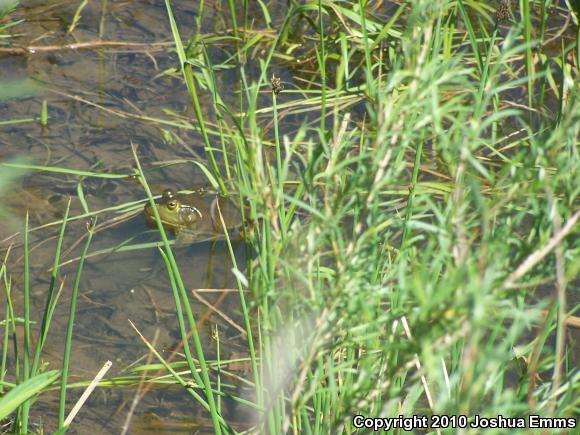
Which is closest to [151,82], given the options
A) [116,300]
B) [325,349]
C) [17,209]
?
[17,209]

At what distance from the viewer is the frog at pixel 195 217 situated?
342 centimetres

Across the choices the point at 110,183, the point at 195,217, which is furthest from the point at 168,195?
the point at 110,183

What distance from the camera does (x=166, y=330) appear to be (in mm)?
2980

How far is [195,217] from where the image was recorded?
348cm

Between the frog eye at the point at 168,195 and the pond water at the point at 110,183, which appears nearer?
the pond water at the point at 110,183

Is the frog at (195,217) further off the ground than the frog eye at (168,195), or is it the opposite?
the frog eye at (168,195)

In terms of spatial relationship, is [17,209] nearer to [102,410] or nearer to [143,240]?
[143,240]

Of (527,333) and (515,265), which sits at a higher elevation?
(515,265)

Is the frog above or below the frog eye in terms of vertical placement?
below

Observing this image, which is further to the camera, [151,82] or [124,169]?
[151,82]

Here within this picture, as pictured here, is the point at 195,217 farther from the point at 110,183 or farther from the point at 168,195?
the point at 110,183

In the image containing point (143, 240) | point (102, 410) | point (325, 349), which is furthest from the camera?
point (143, 240)

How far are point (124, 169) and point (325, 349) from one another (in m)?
2.50

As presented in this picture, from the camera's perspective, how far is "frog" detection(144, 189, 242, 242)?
342 centimetres
